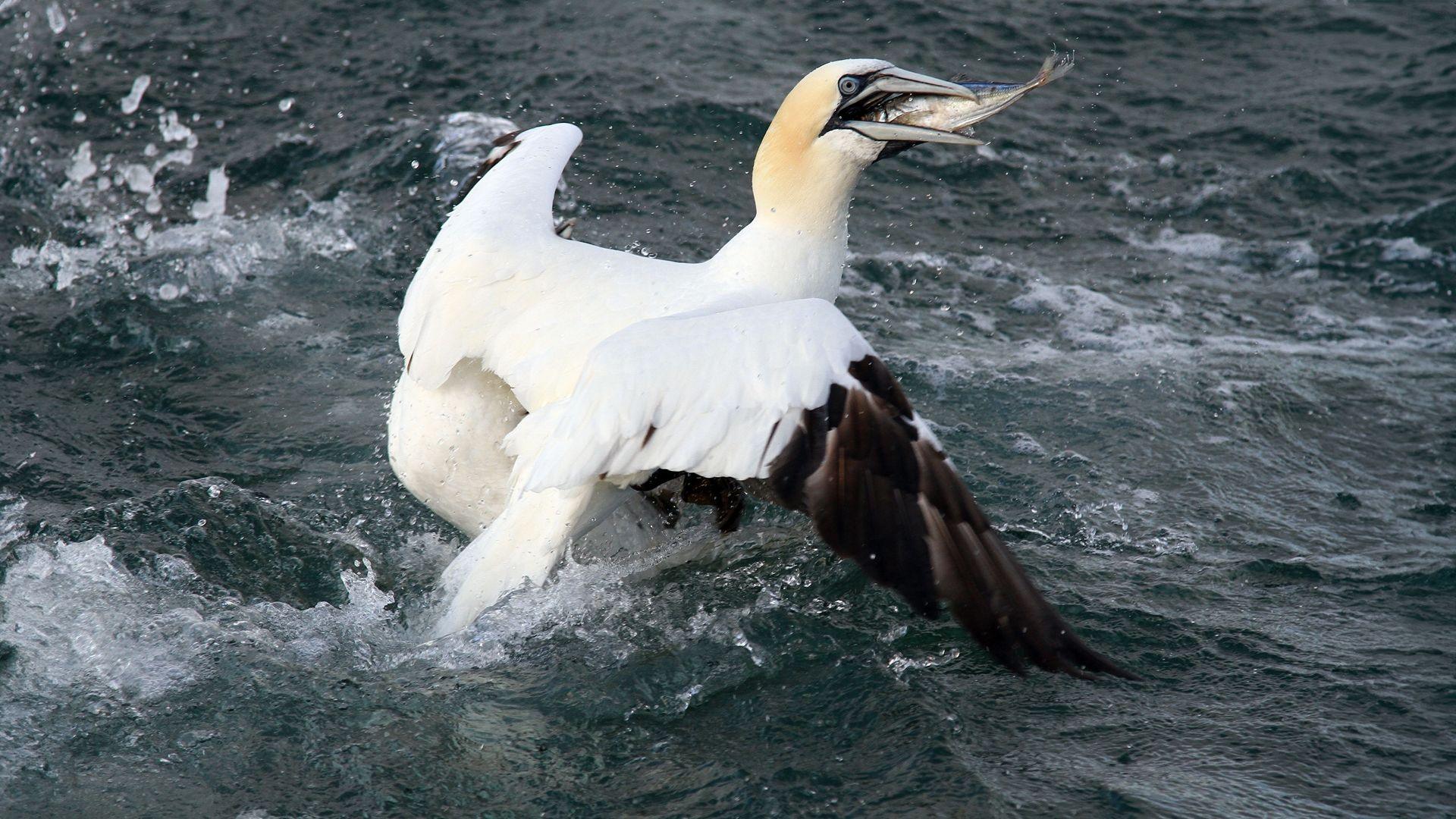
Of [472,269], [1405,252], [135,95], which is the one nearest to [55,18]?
[135,95]

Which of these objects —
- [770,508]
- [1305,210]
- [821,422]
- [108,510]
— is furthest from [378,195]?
[1305,210]

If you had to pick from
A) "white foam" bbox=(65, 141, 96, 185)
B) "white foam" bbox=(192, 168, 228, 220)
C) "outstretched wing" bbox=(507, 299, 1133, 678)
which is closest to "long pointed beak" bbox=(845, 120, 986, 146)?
"outstretched wing" bbox=(507, 299, 1133, 678)

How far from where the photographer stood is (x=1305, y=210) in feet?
25.9

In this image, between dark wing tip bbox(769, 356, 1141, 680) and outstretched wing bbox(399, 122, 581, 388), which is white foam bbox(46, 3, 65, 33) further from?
dark wing tip bbox(769, 356, 1141, 680)

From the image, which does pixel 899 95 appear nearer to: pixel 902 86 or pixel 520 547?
pixel 902 86

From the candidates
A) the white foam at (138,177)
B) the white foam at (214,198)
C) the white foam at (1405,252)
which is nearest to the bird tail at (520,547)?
the white foam at (214,198)

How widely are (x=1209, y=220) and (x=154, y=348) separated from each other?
18.6 ft

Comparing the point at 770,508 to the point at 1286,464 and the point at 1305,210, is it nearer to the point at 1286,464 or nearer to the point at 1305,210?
the point at 1286,464

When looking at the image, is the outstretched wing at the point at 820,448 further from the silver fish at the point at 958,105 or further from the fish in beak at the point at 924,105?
the silver fish at the point at 958,105

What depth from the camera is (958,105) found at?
4281 millimetres

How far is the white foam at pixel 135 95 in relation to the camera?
796 centimetres

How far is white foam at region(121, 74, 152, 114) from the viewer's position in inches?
313

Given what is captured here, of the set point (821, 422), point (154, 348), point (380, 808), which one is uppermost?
point (821, 422)

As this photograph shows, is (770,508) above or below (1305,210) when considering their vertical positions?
below
